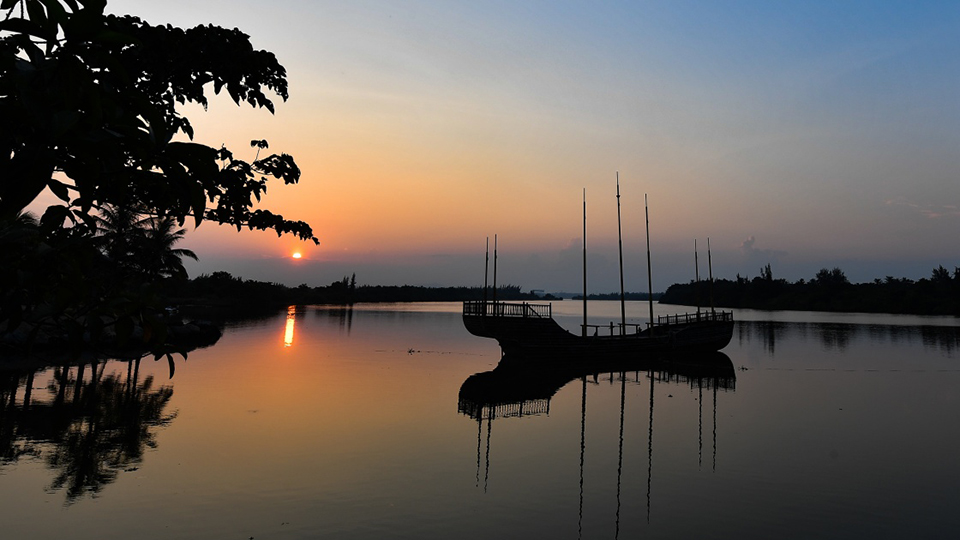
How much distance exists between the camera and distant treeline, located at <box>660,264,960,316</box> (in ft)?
445

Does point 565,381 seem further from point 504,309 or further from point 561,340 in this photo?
point 504,309

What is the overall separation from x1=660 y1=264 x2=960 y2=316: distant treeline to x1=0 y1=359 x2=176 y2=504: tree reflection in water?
104 meters

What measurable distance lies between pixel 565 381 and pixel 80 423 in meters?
22.6

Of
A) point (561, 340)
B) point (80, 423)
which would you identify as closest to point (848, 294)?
point (561, 340)

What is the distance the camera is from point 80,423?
59.1 feet

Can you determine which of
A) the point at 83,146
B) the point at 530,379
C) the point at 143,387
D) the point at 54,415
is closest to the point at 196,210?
the point at 83,146

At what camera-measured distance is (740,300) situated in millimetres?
193625

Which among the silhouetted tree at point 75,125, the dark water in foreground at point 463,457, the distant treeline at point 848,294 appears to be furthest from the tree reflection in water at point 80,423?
the distant treeline at point 848,294

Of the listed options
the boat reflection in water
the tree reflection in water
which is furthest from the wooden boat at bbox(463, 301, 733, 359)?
the tree reflection in water

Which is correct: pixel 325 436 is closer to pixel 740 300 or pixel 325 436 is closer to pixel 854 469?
pixel 854 469

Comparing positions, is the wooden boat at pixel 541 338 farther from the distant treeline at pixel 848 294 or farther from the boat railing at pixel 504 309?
the distant treeline at pixel 848 294

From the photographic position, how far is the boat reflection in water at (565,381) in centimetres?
2270

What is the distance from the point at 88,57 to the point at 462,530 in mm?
11015

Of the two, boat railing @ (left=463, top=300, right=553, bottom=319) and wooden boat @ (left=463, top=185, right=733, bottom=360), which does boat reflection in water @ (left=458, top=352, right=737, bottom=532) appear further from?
boat railing @ (left=463, top=300, right=553, bottom=319)
